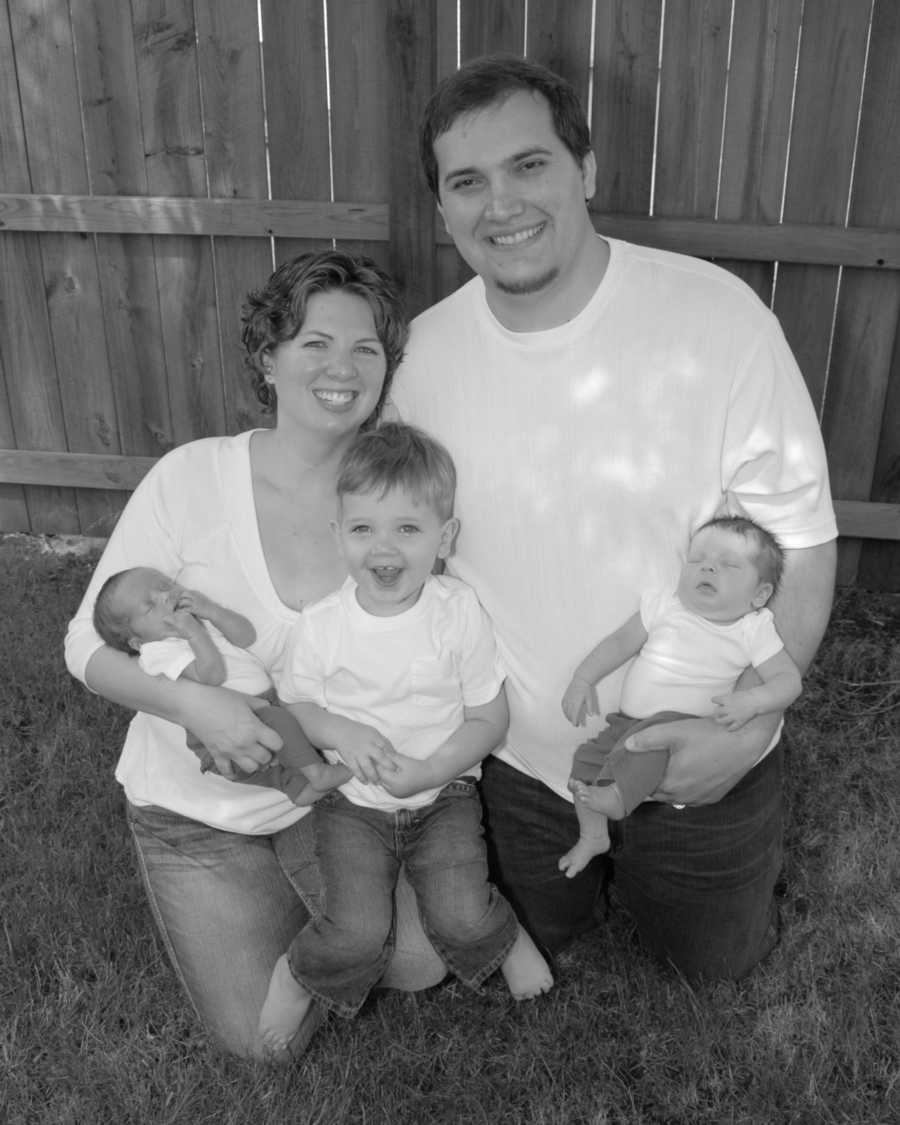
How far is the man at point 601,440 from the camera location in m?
2.21

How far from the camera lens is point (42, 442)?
4969 millimetres

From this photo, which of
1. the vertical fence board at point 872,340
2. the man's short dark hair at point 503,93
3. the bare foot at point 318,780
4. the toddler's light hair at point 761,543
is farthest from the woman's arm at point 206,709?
the vertical fence board at point 872,340

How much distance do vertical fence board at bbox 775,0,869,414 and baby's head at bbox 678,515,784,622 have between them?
2298 millimetres

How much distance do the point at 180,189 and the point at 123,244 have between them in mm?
344

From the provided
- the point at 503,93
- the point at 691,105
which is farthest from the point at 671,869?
the point at 691,105

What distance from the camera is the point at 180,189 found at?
443 centimetres

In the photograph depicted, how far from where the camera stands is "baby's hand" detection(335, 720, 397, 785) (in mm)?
2229

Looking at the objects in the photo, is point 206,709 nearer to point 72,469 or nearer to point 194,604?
point 194,604

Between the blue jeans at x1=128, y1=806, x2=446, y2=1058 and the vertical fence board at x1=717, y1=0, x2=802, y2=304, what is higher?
the vertical fence board at x1=717, y1=0, x2=802, y2=304

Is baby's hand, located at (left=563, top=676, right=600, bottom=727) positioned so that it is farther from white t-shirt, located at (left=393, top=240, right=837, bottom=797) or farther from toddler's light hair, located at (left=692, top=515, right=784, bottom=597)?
toddler's light hair, located at (left=692, top=515, right=784, bottom=597)

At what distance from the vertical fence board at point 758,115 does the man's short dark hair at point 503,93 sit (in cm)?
195

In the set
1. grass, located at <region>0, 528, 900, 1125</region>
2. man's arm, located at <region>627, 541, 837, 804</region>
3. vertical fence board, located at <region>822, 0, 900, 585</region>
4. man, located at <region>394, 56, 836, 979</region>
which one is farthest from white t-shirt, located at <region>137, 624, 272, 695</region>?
vertical fence board, located at <region>822, 0, 900, 585</region>

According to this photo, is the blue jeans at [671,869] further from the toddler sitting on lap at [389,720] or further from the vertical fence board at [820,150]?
the vertical fence board at [820,150]

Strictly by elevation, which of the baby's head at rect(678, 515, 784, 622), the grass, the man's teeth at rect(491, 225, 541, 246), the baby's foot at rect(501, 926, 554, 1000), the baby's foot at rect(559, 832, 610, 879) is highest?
the man's teeth at rect(491, 225, 541, 246)
